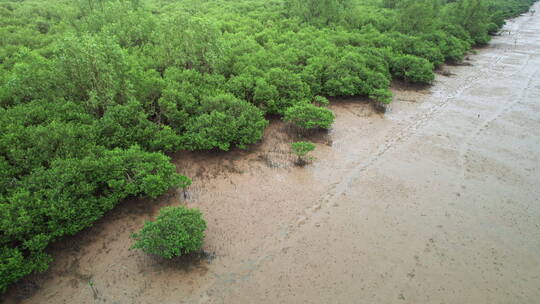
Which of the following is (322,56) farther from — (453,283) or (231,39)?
(453,283)

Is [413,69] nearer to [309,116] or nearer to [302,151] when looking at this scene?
[309,116]

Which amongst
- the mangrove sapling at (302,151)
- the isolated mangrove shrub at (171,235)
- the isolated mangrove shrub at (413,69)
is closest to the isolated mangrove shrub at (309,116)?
the mangrove sapling at (302,151)

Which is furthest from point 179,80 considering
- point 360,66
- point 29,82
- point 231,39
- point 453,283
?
point 453,283

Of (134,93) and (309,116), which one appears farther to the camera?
(309,116)

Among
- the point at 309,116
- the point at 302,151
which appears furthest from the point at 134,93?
the point at 309,116

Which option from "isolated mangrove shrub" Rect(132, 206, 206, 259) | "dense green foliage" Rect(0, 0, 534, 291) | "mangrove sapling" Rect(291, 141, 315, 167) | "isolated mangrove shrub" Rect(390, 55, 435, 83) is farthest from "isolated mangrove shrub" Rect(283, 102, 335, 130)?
"isolated mangrove shrub" Rect(390, 55, 435, 83)
